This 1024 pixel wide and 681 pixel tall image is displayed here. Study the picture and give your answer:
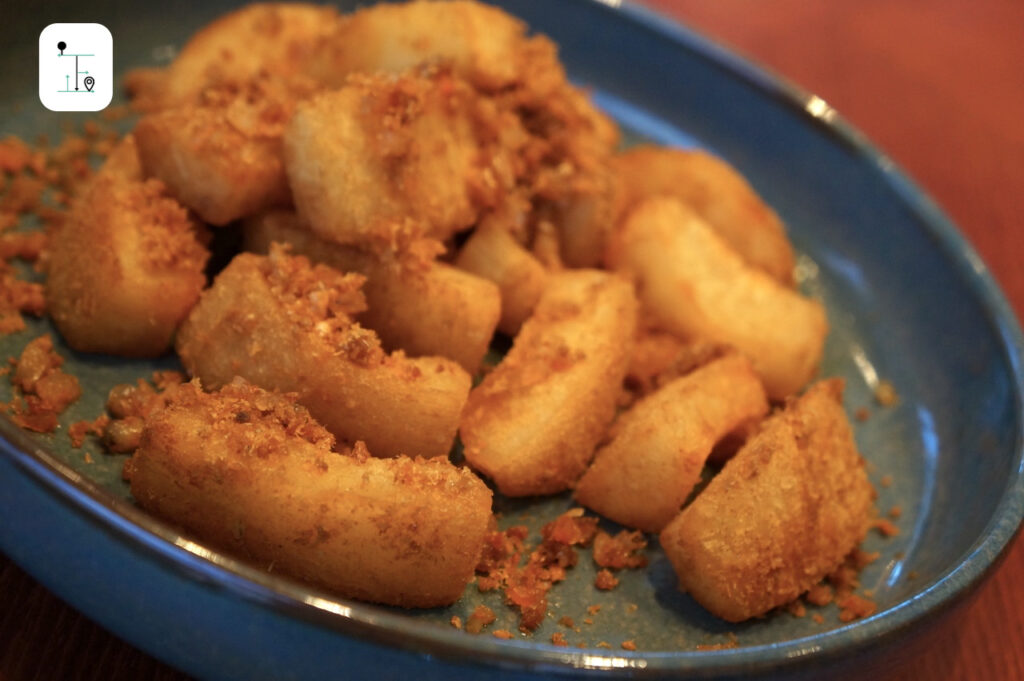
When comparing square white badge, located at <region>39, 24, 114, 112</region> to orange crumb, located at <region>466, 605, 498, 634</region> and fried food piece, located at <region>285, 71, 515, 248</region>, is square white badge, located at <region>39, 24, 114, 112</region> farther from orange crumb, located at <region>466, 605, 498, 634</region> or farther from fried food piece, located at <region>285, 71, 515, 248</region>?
orange crumb, located at <region>466, 605, 498, 634</region>

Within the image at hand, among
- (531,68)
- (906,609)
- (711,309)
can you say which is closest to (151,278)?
(531,68)

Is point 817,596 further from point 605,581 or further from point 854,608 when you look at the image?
point 605,581

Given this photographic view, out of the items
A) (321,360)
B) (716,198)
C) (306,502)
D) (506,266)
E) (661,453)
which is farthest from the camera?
(716,198)

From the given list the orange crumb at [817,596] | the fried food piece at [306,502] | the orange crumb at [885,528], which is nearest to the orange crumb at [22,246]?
the fried food piece at [306,502]

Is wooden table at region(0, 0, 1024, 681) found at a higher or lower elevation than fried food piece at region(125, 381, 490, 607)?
higher

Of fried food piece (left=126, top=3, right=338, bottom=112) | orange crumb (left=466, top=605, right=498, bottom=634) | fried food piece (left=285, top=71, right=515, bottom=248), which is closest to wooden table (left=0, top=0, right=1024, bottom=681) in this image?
orange crumb (left=466, top=605, right=498, bottom=634)

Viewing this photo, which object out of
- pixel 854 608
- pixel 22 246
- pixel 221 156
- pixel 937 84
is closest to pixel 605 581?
pixel 854 608
